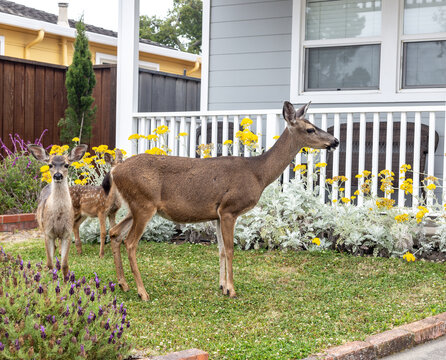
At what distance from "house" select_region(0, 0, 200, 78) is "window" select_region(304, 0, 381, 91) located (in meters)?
9.31

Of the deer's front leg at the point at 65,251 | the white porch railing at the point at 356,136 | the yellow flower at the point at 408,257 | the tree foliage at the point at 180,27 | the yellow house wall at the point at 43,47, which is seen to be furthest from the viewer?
the tree foliage at the point at 180,27

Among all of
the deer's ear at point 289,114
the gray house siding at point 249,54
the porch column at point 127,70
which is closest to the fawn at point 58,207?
the deer's ear at point 289,114

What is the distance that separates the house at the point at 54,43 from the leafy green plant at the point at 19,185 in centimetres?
722

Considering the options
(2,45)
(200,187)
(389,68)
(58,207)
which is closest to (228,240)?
(200,187)

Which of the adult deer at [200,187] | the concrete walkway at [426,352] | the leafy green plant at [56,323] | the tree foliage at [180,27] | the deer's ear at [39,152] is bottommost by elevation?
the concrete walkway at [426,352]

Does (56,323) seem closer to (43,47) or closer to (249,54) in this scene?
(249,54)

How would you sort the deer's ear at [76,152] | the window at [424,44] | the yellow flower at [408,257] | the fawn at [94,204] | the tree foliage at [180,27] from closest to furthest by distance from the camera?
the deer's ear at [76,152]
the yellow flower at [408,257]
the fawn at [94,204]
the window at [424,44]
the tree foliage at [180,27]

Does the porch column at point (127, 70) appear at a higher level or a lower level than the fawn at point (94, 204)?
higher

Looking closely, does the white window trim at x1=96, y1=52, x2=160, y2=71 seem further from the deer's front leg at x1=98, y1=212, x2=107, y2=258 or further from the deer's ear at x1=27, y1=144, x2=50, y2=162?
the deer's ear at x1=27, y1=144, x2=50, y2=162

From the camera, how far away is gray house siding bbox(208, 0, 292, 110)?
1078cm

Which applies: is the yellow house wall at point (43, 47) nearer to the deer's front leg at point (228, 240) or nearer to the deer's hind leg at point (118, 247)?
the deer's hind leg at point (118, 247)

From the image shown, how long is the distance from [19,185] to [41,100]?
3.16 metres

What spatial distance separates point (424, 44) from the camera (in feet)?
31.7

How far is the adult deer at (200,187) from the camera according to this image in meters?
5.68
